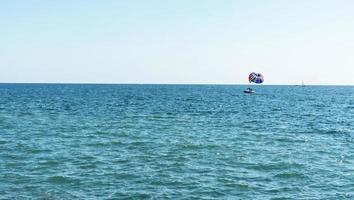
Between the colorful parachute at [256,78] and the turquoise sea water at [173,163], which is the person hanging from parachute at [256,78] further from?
the turquoise sea water at [173,163]

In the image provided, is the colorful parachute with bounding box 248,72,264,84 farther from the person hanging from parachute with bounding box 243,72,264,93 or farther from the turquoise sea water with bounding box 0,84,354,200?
the turquoise sea water with bounding box 0,84,354,200

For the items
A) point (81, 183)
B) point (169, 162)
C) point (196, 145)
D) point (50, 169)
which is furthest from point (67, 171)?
point (196, 145)

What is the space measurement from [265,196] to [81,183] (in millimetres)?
8675

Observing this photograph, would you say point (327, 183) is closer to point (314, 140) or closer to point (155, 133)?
point (314, 140)

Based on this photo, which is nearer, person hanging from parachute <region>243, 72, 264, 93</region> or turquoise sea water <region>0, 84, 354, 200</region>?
turquoise sea water <region>0, 84, 354, 200</region>

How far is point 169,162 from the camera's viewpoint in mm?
26750

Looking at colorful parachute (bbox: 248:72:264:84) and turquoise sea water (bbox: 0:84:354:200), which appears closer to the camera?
turquoise sea water (bbox: 0:84:354:200)

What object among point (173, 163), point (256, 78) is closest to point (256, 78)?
point (256, 78)

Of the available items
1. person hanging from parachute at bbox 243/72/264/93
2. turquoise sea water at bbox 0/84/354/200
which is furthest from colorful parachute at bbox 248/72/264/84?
turquoise sea water at bbox 0/84/354/200

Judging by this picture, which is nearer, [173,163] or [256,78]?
[173,163]

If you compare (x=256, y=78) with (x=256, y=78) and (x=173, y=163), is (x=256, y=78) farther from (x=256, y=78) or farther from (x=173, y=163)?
(x=173, y=163)

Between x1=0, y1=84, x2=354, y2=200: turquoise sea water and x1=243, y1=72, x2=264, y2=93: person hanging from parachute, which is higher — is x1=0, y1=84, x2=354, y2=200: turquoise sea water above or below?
below

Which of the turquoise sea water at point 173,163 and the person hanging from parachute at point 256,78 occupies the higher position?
the person hanging from parachute at point 256,78

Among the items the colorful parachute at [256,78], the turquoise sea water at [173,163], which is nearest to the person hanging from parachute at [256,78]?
the colorful parachute at [256,78]
